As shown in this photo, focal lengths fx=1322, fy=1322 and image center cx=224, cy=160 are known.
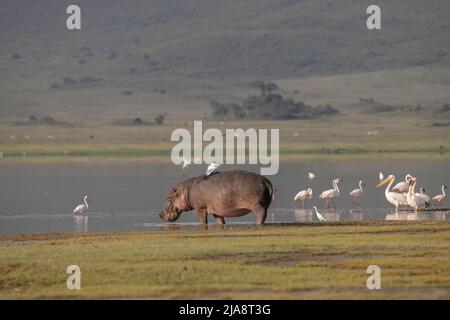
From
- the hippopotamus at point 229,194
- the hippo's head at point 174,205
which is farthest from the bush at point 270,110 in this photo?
the hippopotamus at point 229,194

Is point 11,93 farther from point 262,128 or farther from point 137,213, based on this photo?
point 137,213

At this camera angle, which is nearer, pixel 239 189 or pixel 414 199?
pixel 239 189

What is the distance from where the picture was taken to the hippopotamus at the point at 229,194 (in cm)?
2202

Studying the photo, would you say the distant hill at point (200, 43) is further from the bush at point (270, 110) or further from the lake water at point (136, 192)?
the lake water at point (136, 192)

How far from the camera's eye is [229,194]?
22172mm

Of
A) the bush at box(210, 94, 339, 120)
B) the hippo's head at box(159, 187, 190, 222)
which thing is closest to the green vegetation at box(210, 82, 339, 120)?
the bush at box(210, 94, 339, 120)

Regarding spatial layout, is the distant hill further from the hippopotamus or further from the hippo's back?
the hippo's back

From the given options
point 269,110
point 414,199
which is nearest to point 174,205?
point 414,199

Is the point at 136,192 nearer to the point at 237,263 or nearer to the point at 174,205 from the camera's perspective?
the point at 174,205

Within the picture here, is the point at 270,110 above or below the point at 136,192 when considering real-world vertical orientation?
above

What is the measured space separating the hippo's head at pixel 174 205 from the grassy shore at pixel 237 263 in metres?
2.08

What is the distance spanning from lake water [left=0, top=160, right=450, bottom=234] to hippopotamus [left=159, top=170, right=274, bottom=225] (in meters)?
1.01

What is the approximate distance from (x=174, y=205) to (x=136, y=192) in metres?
12.1
